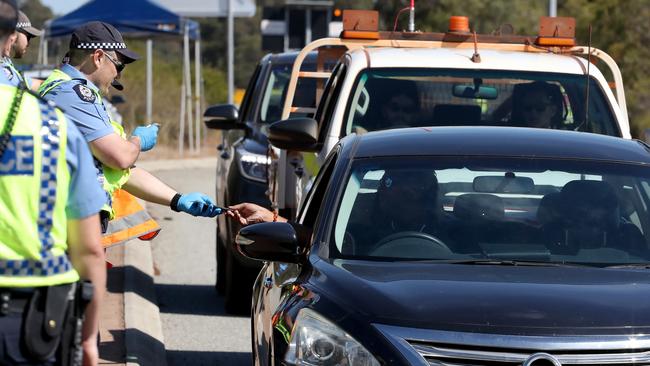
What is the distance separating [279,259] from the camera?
222 inches

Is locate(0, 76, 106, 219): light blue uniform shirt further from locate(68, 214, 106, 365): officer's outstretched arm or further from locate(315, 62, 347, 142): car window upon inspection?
locate(315, 62, 347, 142): car window

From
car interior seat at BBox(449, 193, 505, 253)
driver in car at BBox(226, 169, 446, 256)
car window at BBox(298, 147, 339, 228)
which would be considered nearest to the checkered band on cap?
car window at BBox(298, 147, 339, 228)

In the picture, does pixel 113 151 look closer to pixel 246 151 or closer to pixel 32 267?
pixel 32 267

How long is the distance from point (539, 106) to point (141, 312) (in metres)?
2.92

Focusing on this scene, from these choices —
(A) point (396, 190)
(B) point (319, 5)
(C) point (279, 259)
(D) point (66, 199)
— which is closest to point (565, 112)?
(A) point (396, 190)

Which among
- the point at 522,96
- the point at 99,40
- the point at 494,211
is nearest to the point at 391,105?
the point at 522,96

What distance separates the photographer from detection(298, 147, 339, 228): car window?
622 cm

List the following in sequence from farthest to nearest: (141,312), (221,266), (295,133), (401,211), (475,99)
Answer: (221,266) → (141,312) → (475,99) → (295,133) → (401,211)

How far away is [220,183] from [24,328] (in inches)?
309

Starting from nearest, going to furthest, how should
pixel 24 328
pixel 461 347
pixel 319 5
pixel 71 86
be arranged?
1. pixel 24 328
2. pixel 461 347
3. pixel 71 86
4. pixel 319 5

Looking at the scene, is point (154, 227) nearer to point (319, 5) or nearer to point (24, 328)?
point (24, 328)

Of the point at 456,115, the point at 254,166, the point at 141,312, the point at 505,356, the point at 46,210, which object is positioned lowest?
the point at 141,312

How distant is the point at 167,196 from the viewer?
6582 mm

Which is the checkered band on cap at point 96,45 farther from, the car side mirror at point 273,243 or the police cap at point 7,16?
the police cap at point 7,16
